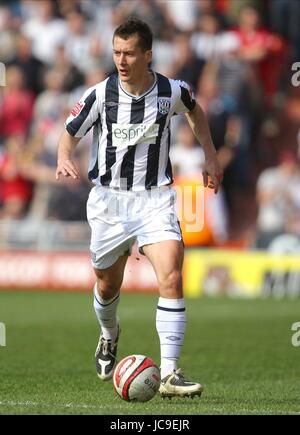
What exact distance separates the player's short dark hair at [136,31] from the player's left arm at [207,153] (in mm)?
636

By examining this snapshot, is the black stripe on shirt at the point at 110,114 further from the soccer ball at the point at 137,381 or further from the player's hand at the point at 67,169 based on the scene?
the soccer ball at the point at 137,381

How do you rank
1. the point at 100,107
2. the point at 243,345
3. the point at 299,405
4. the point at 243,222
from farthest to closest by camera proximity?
the point at 243,222
the point at 243,345
the point at 100,107
the point at 299,405

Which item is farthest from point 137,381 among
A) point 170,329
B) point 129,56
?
point 129,56

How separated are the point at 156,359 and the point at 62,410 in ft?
11.6

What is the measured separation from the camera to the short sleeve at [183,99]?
7.64m

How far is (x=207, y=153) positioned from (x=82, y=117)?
91 cm

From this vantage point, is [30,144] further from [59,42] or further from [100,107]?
[100,107]

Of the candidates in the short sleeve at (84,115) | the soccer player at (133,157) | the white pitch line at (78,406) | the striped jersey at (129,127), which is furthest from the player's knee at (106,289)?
the white pitch line at (78,406)

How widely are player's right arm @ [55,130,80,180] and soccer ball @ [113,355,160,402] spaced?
1.28 m

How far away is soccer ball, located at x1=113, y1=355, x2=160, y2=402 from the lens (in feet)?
22.6

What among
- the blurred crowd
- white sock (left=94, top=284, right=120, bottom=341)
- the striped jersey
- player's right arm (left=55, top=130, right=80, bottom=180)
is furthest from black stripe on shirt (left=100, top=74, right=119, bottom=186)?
the blurred crowd

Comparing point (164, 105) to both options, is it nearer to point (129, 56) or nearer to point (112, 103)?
point (112, 103)
